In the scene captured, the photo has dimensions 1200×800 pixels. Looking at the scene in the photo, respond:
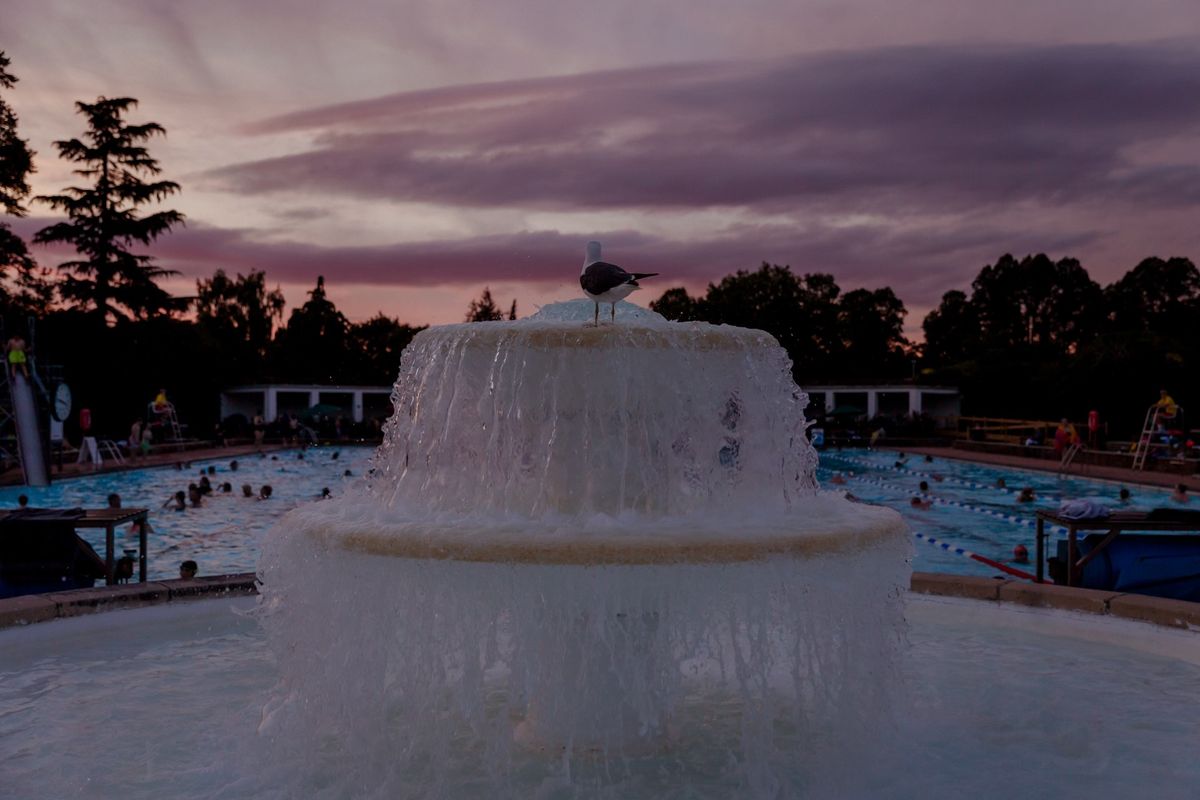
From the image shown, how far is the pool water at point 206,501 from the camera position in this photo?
15141 mm

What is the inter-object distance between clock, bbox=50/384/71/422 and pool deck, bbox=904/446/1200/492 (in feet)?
77.7

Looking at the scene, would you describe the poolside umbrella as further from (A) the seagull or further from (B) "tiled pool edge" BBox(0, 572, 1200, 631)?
(A) the seagull

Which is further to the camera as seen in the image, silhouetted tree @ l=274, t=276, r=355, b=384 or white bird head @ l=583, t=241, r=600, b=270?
silhouetted tree @ l=274, t=276, r=355, b=384

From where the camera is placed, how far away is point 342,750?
4.71m

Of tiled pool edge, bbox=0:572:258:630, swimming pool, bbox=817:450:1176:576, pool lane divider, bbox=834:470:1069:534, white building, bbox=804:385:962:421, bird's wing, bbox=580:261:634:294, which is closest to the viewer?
bird's wing, bbox=580:261:634:294

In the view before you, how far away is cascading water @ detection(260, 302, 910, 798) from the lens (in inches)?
163

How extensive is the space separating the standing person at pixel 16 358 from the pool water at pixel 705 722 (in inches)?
687

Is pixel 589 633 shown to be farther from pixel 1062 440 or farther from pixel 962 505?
pixel 1062 440

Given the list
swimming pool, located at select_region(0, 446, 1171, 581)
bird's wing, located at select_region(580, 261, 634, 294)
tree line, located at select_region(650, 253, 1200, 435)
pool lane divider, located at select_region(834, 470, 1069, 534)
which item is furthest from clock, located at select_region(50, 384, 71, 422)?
tree line, located at select_region(650, 253, 1200, 435)

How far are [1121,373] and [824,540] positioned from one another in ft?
146

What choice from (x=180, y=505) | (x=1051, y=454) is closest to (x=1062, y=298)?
(x=1051, y=454)

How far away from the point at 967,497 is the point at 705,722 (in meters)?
19.2

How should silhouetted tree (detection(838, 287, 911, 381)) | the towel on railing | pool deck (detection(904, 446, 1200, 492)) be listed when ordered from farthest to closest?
1. silhouetted tree (detection(838, 287, 911, 381))
2. pool deck (detection(904, 446, 1200, 492))
3. the towel on railing

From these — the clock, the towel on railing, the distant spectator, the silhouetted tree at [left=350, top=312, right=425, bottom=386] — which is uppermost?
the silhouetted tree at [left=350, top=312, right=425, bottom=386]
